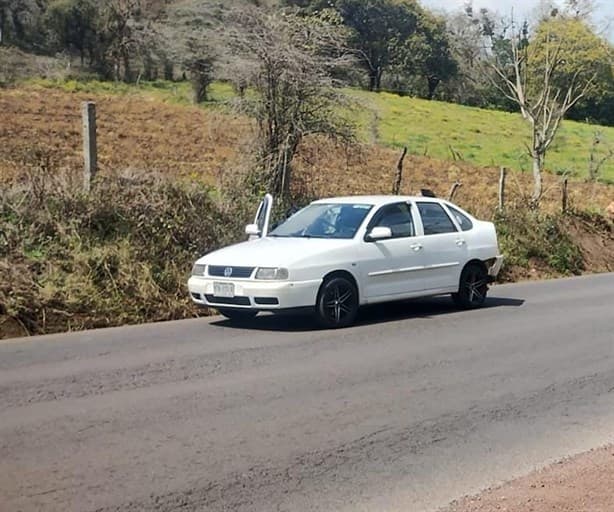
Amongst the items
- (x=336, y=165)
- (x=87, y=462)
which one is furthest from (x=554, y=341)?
(x=336, y=165)

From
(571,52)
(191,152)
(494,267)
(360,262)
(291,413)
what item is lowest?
(291,413)

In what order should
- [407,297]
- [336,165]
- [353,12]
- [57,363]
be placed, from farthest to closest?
[353,12] < [336,165] < [407,297] < [57,363]

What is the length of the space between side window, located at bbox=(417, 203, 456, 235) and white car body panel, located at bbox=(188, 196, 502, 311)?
82 millimetres

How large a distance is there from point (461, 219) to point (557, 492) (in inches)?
347

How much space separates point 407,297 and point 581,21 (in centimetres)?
2792

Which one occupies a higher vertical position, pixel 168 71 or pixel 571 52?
pixel 571 52

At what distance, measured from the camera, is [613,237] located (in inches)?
992

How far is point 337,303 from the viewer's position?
12039 mm

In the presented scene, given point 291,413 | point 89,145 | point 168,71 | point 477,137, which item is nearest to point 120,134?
Result: point 89,145

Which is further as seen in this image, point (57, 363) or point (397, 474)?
point (57, 363)

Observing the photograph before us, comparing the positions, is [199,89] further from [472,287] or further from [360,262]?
[360,262]

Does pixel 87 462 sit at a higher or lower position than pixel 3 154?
lower

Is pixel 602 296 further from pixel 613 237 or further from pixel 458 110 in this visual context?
pixel 458 110

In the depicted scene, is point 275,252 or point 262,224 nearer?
point 275,252
